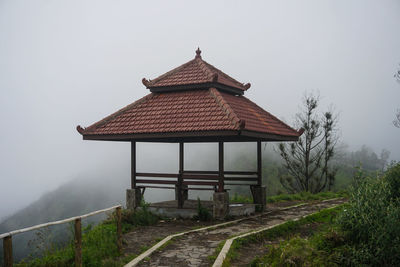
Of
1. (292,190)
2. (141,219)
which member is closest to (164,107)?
(141,219)

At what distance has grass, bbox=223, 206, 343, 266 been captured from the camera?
7267 mm

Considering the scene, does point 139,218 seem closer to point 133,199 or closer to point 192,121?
point 133,199

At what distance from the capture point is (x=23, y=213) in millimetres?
87750

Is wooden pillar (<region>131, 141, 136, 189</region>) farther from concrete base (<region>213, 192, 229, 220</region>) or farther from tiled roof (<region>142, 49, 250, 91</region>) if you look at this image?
concrete base (<region>213, 192, 229, 220</region>)

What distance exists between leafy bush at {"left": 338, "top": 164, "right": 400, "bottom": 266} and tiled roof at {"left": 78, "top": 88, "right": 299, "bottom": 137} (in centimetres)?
389

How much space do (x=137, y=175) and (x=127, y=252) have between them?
4.82 meters

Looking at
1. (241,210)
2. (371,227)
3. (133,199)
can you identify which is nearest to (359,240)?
(371,227)

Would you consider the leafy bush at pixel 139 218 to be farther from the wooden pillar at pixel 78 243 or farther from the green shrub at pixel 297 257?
the green shrub at pixel 297 257

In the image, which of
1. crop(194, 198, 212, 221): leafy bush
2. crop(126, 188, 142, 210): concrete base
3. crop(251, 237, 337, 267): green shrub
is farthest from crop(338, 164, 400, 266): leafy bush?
crop(126, 188, 142, 210): concrete base

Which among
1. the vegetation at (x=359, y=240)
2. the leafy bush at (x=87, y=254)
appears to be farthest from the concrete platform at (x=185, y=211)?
the vegetation at (x=359, y=240)

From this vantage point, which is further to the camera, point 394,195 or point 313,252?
point 394,195

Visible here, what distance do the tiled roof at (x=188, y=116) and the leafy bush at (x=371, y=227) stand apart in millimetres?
3890

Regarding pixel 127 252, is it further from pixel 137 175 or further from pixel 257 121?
pixel 257 121

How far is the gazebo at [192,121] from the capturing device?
10.8m
